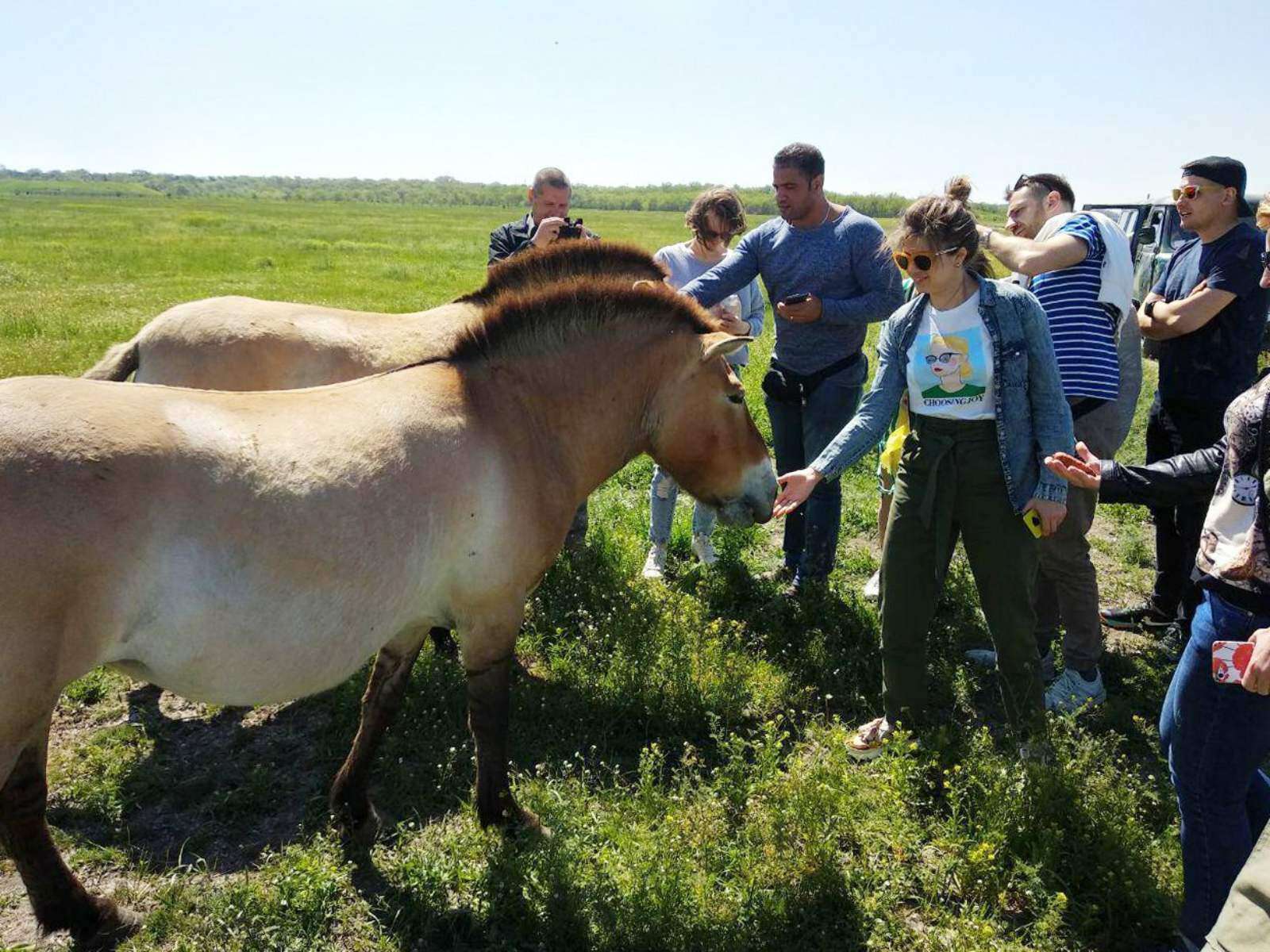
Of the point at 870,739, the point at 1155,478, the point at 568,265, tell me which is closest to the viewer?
the point at 1155,478

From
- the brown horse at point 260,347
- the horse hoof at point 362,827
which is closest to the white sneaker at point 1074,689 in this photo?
the horse hoof at point 362,827

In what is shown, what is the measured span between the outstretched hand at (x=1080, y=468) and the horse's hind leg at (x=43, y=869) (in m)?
3.68

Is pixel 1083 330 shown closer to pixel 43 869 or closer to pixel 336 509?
pixel 336 509

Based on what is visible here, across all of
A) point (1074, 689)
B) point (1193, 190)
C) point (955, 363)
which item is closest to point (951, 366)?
point (955, 363)

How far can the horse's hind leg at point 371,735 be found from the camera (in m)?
3.49

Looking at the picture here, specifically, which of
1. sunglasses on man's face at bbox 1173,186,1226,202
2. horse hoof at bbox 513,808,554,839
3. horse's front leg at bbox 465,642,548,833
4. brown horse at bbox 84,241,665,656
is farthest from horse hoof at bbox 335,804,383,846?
sunglasses on man's face at bbox 1173,186,1226,202

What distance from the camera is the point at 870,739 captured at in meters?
4.05

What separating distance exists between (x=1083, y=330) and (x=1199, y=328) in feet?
3.78

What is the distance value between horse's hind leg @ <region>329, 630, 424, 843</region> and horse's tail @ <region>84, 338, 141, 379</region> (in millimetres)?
2396

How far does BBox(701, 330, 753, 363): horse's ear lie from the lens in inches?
136

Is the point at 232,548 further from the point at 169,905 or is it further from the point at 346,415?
the point at 169,905

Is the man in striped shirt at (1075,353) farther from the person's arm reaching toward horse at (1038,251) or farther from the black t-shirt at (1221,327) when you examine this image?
the black t-shirt at (1221,327)

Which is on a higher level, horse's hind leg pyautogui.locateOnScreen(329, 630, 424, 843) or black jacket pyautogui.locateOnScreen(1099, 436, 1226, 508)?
black jacket pyautogui.locateOnScreen(1099, 436, 1226, 508)

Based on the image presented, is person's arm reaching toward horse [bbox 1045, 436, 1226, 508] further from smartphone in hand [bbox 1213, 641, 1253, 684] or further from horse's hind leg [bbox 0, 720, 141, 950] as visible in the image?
horse's hind leg [bbox 0, 720, 141, 950]
